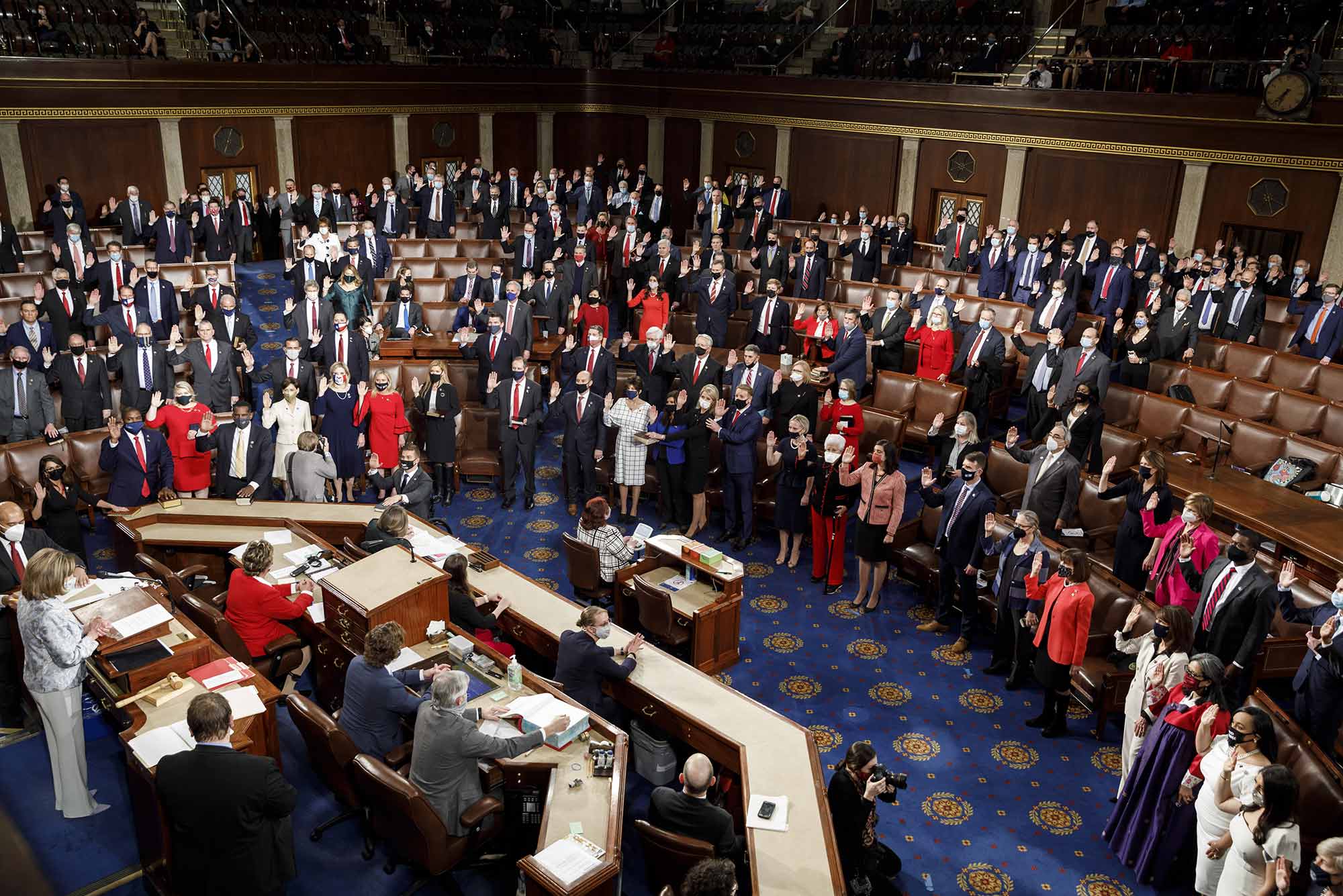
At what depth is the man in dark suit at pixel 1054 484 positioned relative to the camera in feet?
32.0

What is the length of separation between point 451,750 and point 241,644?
2.54 metres

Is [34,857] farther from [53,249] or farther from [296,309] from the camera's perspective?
[53,249]

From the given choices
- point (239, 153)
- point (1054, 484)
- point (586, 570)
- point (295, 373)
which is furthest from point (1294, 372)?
point (239, 153)

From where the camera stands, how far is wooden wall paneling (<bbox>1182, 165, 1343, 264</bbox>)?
52.9 ft

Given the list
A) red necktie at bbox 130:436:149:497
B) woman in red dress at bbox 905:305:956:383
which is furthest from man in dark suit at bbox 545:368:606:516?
woman in red dress at bbox 905:305:956:383

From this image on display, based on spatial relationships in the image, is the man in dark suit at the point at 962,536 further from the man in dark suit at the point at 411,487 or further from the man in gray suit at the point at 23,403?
the man in gray suit at the point at 23,403

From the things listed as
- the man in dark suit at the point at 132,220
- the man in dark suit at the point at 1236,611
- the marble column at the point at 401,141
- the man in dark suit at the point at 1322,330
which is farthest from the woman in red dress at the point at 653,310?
the marble column at the point at 401,141

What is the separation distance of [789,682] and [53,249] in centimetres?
1398

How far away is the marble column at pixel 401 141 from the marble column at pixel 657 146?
610 centimetres

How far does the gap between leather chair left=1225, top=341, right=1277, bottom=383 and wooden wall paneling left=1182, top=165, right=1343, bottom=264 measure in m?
4.18

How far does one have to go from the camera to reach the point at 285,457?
1107 centimetres

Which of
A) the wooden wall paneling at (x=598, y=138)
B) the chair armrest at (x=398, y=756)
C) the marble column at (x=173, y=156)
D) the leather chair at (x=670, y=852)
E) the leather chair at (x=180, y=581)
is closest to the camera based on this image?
the leather chair at (x=670, y=852)

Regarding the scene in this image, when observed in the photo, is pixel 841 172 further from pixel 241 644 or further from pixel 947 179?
pixel 241 644

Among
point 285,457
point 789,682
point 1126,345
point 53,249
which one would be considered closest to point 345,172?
point 53,249
